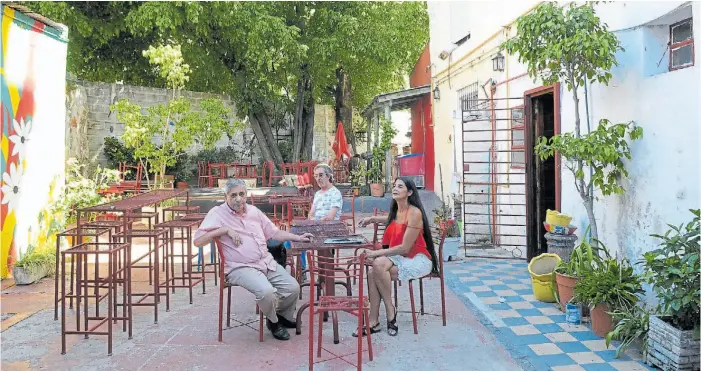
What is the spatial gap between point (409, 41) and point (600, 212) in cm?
1247

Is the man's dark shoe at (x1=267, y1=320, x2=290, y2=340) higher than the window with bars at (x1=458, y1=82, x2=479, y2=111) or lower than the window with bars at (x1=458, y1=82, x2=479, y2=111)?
lower

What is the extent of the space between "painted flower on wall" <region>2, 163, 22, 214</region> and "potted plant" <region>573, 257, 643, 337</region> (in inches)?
247

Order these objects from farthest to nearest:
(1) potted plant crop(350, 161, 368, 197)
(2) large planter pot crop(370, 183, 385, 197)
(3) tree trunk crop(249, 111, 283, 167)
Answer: (3) tree trunk crop(249, 111, 283, 167) → (1) potted plant crop(350, 161, 368, 197) → (2) large planter pot crop(370, 183, 385, 197)

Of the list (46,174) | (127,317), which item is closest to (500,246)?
(127,317)

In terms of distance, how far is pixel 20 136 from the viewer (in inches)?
267

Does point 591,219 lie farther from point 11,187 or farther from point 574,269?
point 11,187

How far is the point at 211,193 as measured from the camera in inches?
494

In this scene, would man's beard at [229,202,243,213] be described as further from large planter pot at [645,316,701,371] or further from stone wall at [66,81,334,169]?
stone wall at [66,81,334,169]

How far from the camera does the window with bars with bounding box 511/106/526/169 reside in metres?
7.63

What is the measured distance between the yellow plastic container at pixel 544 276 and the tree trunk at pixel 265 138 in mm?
11592

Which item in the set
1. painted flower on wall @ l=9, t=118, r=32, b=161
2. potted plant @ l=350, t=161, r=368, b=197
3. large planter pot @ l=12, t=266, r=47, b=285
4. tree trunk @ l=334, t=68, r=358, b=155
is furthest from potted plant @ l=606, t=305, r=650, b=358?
tree trunk @ l=334, t=68, r=358, b=155

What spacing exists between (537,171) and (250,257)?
13.9ft

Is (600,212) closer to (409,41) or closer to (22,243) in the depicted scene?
(22,243)

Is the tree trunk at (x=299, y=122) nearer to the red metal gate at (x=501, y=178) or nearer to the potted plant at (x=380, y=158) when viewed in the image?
the potted plant at (x=380, y=158)
